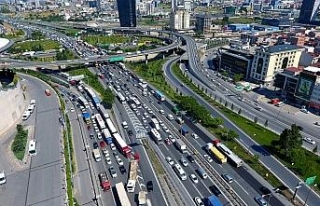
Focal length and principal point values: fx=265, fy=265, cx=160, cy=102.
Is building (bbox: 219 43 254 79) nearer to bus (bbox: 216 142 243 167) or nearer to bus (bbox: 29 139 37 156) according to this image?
bus (bbox: 216 142 243 167)

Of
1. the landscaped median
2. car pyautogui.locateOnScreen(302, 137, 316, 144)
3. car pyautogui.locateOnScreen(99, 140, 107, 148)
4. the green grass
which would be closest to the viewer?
the landscaped median

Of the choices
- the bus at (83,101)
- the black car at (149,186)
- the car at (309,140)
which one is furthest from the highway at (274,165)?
the bus at (83,101)

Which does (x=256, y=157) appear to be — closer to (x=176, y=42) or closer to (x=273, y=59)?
(x=273, y=59)

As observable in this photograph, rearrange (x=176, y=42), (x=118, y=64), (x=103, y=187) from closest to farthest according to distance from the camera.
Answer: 1. (x=103, y=187)
2. (x=118, y=64)
3. (x=176, y=42)

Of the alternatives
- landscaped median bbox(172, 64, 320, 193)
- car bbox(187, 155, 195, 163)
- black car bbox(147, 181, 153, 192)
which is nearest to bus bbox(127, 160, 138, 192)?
black car bbox(147, 181, 153, 192)

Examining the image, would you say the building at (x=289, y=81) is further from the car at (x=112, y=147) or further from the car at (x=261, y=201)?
the car at (x=112, y=147)

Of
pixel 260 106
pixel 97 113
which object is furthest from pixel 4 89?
pixel 260 106
